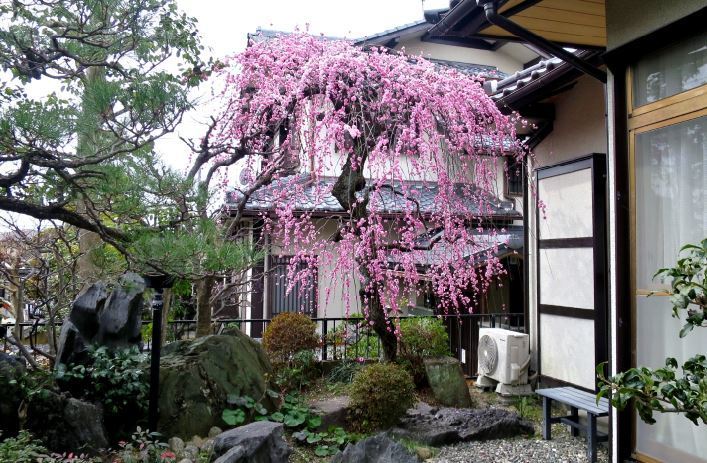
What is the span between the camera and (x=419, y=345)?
22.9 ft

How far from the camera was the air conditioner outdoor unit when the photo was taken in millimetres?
6633

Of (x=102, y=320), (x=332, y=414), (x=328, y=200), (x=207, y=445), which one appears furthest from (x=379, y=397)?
(x=328, y=200)

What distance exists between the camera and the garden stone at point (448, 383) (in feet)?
21.0

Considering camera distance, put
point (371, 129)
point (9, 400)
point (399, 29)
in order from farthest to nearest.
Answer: point (399, 29) → point (371, 129) → point (9, 400)

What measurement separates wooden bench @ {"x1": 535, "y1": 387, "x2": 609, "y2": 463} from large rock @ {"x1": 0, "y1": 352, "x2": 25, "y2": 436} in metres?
4.80

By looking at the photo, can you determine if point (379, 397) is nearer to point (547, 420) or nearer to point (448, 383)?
point (448, 383)

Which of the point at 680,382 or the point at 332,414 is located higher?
the point at 680,382

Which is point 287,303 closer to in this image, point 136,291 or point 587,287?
point 136,291

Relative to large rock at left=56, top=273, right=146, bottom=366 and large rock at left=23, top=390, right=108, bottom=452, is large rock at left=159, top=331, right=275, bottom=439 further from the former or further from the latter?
large rock at left=23, top=390, right=108, bottom=452

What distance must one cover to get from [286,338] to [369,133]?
2.87m

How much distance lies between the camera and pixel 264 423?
4.52 m

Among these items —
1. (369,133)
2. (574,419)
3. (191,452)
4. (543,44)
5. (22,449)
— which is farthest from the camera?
(369,133)

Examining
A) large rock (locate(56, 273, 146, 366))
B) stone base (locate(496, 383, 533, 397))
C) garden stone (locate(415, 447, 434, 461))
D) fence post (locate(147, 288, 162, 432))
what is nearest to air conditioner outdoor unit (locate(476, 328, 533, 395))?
stone base (locate(496, 383, 533, 397))

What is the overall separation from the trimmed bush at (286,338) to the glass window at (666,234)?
430 centimetres
